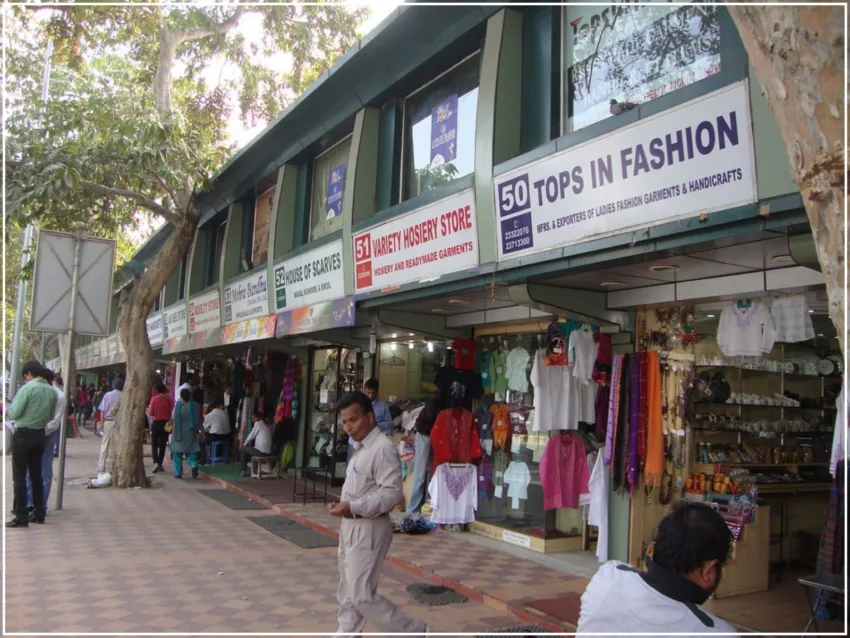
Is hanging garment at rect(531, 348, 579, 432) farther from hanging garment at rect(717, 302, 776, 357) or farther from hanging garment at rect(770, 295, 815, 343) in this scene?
hanging garment at rect(770, 295, 815, 343)

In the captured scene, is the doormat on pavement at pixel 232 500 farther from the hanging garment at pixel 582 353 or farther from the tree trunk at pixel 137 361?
the hanging garment at pixel 582 353

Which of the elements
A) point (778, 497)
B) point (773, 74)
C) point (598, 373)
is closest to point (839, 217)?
point (773, 74)

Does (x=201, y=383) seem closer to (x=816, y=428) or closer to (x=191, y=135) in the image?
(x=191, y=135)

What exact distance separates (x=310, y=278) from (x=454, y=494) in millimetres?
3956

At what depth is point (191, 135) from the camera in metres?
12.3

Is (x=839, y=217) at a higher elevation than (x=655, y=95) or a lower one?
lower

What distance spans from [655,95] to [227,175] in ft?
31.7

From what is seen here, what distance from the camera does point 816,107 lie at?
97.3 inches

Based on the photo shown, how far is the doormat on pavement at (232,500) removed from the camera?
11.1 metres

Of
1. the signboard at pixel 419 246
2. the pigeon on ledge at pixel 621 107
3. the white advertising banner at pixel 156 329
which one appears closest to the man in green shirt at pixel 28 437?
the signboard at pixel 419 246

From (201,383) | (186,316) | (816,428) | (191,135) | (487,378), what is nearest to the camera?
(816,428)

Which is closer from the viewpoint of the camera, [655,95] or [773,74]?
[773,74]

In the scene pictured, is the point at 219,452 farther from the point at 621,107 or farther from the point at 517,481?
the point at 621,107

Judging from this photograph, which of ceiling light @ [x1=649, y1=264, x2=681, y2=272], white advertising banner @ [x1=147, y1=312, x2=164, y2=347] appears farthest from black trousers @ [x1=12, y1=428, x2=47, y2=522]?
white advertising banner @ [x1=147, y1=312, x2=164, y2=347]
